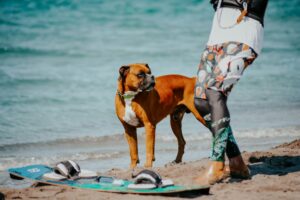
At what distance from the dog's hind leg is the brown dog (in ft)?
0.84

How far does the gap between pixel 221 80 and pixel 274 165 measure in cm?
182

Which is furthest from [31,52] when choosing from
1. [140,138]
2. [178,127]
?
[178,127]

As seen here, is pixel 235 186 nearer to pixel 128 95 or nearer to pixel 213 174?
pixel 213 174

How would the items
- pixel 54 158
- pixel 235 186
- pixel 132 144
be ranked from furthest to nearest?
pixel 54 158
pixel 132 144
pixel 235 186

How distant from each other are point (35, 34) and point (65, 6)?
283 inches

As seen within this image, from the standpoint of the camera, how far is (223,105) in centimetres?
546

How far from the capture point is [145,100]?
24.5 ft

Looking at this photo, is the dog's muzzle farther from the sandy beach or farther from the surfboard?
the surfboard

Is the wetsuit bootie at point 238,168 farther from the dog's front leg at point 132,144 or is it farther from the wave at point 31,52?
the wave at point 31,52

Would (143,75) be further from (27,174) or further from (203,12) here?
(203,12)

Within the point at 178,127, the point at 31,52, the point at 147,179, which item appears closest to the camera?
the point at 147,179

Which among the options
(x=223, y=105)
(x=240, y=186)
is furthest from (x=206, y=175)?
(x=223, y=105)

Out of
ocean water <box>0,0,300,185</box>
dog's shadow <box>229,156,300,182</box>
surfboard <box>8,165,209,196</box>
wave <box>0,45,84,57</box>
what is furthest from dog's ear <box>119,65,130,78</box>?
wave <box>0,45,84,57</box>

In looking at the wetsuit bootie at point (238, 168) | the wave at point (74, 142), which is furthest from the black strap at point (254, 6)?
the wave at point (74, 142)
